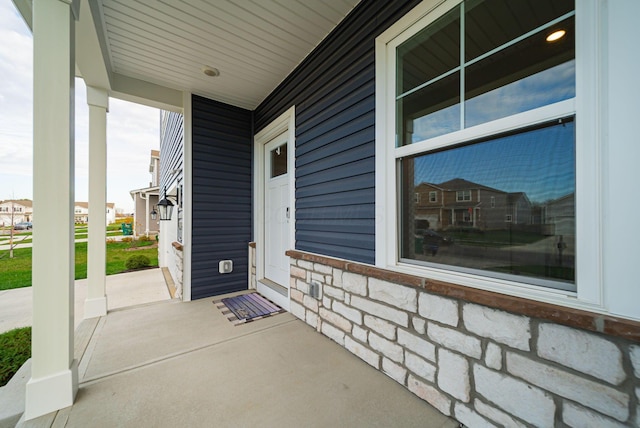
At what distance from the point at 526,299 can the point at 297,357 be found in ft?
5.37

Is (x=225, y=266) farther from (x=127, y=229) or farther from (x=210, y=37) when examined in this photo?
(x=127, y=229)

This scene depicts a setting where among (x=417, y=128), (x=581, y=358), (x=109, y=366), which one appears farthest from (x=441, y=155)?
(x=109, y=366)

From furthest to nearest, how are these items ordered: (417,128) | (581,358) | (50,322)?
(417,128), (50,322), (581,358)

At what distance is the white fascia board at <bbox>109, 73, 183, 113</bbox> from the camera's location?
300 centimetres

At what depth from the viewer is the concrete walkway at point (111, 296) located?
3217 millimetres

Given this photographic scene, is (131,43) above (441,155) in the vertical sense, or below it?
above

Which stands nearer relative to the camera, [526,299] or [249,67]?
[526,299]

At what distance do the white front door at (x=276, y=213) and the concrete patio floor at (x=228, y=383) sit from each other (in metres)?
1.00

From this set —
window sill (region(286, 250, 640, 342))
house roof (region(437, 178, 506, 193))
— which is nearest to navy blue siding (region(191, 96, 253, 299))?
window sill (region(286, 250, 640, 342))

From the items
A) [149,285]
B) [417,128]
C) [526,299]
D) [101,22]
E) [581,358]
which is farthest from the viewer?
[149,285]

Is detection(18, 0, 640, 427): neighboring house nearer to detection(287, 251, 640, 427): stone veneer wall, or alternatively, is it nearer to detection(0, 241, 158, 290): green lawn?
detection(287, 251, 640, 427): stone veneer wall

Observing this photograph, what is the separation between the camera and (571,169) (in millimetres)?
1056

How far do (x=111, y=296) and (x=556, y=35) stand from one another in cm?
601

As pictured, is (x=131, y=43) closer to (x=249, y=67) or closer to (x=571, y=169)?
(x=249, y=67)
